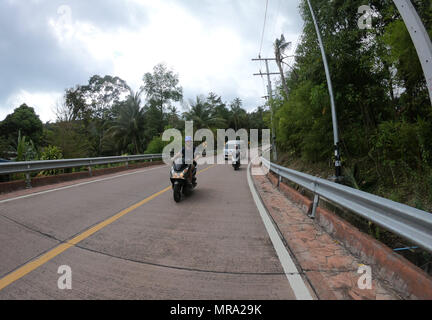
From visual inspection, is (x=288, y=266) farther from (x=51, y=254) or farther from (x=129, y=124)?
(x=129, y=124)

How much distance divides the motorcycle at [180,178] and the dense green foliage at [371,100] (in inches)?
187

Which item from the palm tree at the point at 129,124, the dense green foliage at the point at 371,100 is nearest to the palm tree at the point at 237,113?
the palm tree at the point at 129,124

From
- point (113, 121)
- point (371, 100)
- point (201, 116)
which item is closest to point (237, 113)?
point (201, 116)

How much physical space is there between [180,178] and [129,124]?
24.0 meters

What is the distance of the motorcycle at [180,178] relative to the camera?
17.4 ft

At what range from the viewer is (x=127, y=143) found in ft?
91.1

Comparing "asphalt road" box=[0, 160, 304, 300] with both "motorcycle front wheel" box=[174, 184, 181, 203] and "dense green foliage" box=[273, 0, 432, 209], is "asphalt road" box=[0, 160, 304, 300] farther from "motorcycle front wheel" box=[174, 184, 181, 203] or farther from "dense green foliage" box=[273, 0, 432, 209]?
"dense green foliage" box=[273, 0, 432, 209]

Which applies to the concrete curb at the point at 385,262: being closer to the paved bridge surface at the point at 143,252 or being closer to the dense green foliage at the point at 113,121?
the paved bridge surface at the point at 143,252

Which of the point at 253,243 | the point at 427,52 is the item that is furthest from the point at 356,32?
the point at 253,243

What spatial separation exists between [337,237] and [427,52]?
148 inches

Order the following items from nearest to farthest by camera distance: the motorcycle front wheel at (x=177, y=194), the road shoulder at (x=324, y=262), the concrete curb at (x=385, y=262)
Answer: the concrete curb at (x=385, y=262) → the road shoulder at (x=324, y=262) → the motorcycle front wheel at (x=177, y=194)

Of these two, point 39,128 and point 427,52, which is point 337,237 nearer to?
point 427,52

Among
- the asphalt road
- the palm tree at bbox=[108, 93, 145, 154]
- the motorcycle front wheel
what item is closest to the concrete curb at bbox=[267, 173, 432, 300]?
the asphalt road

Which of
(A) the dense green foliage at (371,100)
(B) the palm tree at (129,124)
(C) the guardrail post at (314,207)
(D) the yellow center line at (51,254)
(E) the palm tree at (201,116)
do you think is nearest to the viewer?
(D) the yellow center line at (51,254)
